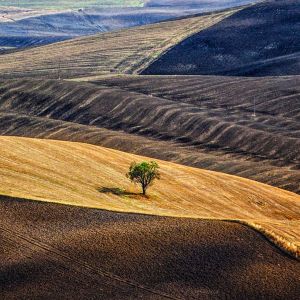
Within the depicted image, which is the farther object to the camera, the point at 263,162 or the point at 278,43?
the point at 278,43

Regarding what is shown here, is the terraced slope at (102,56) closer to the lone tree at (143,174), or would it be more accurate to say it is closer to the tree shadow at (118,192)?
the lone tree at (143,174)

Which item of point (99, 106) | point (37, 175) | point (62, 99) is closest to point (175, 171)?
point (37, 175)

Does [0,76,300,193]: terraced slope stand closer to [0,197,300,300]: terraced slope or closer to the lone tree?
the lone tree

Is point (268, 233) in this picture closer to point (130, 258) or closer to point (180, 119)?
point (130, 258)

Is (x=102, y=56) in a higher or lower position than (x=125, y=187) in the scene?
higher

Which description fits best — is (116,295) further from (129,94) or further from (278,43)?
(278,43)

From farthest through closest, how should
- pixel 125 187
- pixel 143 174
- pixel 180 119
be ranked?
pixel 180 119 → pixel 125 187 → pixel 143 174

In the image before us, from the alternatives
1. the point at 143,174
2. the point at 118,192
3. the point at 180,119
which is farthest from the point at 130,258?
the point at 180,119
